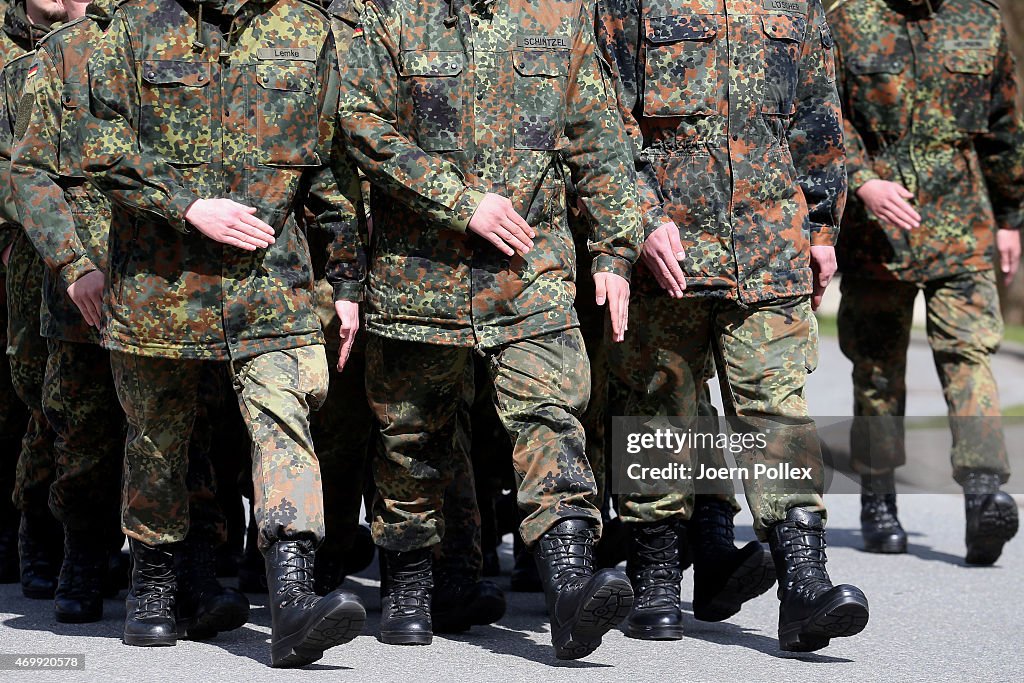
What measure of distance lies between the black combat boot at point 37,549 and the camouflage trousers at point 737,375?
7.36ft

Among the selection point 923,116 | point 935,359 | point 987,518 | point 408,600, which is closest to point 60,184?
point 408,600

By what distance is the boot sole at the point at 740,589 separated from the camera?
22.3ft

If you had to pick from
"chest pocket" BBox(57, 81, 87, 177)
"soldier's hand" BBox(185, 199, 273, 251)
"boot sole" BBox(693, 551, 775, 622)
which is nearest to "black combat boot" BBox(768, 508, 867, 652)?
"boot sole" BBox(693, 551, 775, 622)

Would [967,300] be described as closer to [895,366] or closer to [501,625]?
[895,366]

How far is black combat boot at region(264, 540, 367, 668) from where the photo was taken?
18.3 ft

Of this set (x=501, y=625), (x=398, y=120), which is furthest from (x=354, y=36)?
(x=501, y=625)

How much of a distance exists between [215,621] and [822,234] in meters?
2.55

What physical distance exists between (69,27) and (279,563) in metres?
2.12

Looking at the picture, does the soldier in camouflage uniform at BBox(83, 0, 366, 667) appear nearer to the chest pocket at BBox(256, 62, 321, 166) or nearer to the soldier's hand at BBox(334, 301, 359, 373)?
the chest pocket at BBox(256, 62, 321, 166)

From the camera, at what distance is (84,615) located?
6910mm

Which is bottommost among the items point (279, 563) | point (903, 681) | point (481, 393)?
point (903, 681)

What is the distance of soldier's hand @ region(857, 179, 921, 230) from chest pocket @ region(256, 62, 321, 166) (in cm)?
316

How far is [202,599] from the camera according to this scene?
6.59 meters

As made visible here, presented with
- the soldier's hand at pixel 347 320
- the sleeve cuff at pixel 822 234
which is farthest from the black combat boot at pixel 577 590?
the sleeve cuff at pixel 822 234
